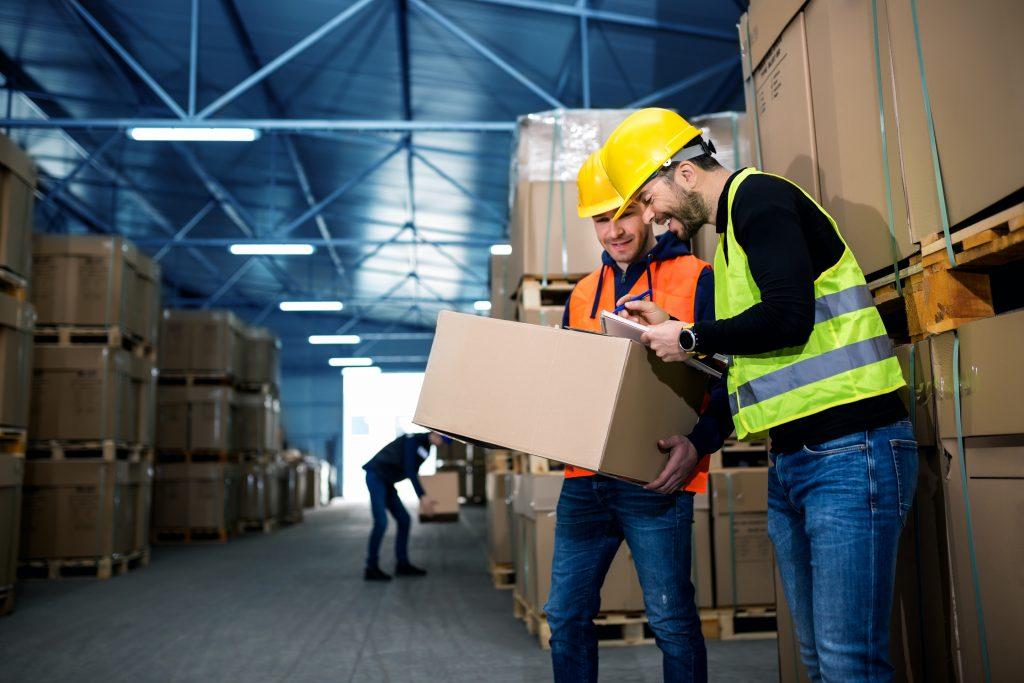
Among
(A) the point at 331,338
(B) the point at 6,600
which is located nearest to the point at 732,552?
(B) the point at 6,600

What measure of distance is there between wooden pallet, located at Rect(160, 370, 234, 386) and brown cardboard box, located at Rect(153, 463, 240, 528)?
1.06 metres

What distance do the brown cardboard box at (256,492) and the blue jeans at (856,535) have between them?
428 inches

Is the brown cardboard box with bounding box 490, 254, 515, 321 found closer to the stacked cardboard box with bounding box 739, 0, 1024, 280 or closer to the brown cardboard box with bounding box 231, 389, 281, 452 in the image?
the stacked cardboard box with bounding box 739, 0, 1024, 280

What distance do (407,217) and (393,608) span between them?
10.5 m

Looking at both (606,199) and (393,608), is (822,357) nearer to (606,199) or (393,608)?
(606,199)

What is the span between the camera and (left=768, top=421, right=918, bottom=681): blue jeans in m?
1.66

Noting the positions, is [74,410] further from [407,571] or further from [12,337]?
[407,571]

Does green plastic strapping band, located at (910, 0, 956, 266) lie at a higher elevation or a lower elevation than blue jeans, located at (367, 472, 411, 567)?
higher

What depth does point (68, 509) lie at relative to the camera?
714 cm

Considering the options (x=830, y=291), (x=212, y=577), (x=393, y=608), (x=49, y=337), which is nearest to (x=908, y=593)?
(x=830, y=291)

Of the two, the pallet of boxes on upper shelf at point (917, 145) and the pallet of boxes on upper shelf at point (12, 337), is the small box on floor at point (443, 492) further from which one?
the pallet of boxes on upper shelf at point (917, 145)

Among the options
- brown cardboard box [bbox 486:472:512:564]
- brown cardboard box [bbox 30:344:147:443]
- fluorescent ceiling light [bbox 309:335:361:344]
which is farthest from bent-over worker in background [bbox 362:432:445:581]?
fluorescent ceiling light [bbox 309:335:361:344]

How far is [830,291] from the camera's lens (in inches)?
70.5

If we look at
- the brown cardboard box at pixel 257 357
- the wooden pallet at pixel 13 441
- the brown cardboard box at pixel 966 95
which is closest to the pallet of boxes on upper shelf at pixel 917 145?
the brown cardboard box at pixel 966 95
